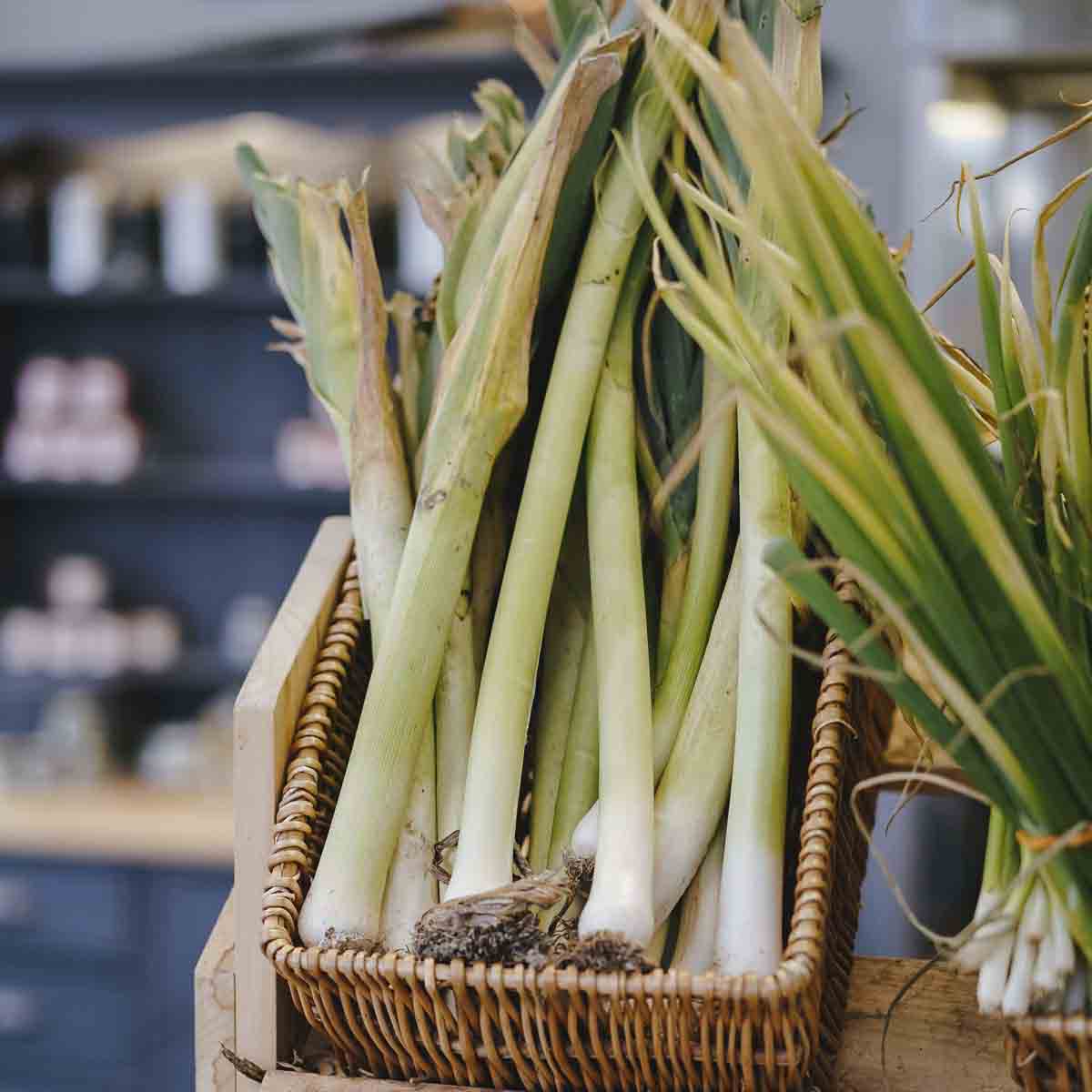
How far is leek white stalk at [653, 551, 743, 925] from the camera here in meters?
0.55

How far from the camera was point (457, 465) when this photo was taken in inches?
24.1

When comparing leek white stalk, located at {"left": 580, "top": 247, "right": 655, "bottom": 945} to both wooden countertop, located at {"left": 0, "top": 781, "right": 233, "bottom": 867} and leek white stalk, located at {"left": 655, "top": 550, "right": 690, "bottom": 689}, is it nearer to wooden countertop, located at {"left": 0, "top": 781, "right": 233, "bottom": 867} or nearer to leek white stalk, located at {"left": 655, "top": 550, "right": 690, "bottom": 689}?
leek white stalk, located at {"left": 655, "top": 550, "right": 690, "bottom": 689}

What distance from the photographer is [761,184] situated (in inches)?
16.2

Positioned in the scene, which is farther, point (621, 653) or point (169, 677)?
point (169, 677)

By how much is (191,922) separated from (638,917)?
2278 mm

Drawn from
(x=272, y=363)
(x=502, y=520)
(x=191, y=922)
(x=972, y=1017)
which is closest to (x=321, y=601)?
(x=502, y=520)

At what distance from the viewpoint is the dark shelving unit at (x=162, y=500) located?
Answer: 101 inches

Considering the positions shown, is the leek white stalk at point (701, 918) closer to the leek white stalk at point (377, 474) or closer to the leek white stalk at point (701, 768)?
the leek white stalk at point (701, 768)

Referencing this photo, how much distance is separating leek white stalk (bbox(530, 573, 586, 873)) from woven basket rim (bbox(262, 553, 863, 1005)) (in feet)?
0.37

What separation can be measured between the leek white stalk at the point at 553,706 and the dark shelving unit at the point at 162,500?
2037 mm

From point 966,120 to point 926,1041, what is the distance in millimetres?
2165

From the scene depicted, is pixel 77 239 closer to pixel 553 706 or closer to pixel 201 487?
pixel 201 487

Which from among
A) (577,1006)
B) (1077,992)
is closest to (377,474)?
(577,1006)

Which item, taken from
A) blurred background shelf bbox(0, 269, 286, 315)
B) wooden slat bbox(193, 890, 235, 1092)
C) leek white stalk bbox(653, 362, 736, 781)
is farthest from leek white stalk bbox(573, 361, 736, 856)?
blurred background shelf bbox(0, 269, 286, 315)
